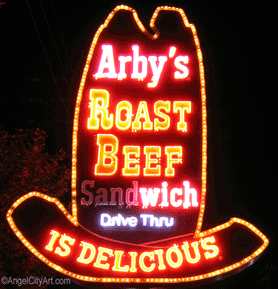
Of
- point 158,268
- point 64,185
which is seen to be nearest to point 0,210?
point 64,185

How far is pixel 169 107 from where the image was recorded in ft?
30.9

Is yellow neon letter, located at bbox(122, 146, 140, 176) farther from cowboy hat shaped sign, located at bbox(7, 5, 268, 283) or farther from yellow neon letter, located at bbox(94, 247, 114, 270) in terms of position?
yellow neon letter, located at bbox(94, 247, 114, 270)

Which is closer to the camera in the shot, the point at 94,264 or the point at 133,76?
the point at 94,264

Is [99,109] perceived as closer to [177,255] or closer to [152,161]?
[152,161]

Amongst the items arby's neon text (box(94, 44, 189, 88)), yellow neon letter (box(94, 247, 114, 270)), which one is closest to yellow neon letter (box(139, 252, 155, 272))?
yellow neon letter (box(94, 247, 114, 270))

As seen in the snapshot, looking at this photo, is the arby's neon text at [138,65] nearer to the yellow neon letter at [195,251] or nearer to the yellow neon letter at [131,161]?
the yellow neon letter at [131,161]

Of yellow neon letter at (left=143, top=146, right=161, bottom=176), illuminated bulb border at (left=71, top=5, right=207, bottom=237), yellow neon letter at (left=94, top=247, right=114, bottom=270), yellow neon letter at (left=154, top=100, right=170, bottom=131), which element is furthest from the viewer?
yellow neon letter at (left=154, top=100, right=170, bottom=131)

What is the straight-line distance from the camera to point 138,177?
8883mm

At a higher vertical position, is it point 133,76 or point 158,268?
point 133,76

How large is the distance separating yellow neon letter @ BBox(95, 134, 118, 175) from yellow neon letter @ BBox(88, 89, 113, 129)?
0.22m

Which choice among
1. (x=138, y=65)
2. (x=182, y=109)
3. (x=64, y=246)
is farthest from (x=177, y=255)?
(x=138, y=65)

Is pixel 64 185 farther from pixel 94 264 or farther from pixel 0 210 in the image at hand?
pixel 94 264

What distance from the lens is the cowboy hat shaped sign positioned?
7887mm

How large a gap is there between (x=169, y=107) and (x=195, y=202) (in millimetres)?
1789
